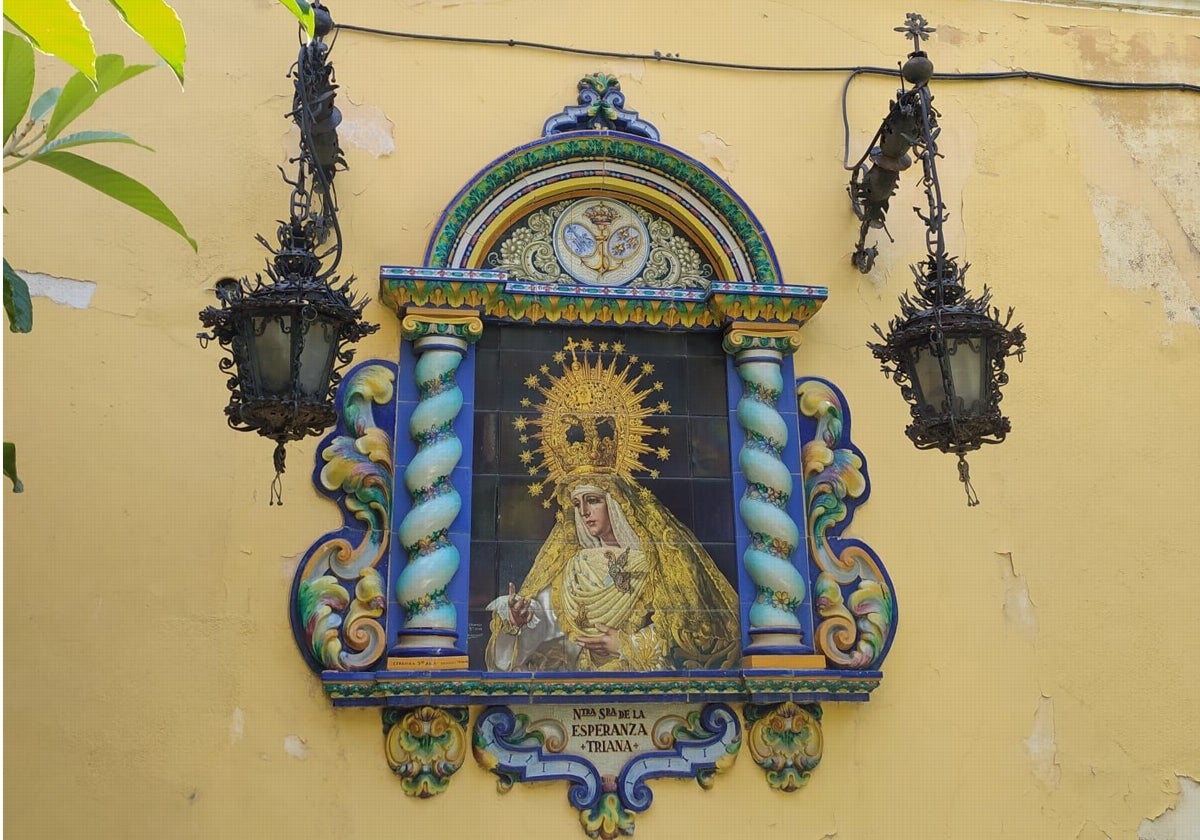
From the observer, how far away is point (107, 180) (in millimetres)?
3420

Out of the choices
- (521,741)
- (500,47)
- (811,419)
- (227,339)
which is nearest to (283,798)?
(521,741)

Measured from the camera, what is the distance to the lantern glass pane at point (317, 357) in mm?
3479

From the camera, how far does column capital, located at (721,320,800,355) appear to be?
482 centimetres

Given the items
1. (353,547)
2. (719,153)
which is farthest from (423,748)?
(719,153)

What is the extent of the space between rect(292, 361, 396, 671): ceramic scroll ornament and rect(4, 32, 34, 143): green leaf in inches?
60.2

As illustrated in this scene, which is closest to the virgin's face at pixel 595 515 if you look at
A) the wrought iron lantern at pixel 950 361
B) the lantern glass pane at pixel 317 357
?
the wrought iron lantern at pixel 950 361

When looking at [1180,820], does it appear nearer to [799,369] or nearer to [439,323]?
[799,369]

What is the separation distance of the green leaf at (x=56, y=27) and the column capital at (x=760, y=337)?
3.32m

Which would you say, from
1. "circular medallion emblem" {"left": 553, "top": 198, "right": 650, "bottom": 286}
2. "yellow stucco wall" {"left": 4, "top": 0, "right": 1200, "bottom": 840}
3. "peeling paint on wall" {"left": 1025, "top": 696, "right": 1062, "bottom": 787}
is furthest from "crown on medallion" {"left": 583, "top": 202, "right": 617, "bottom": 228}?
"peeling paint on wall" {"left": 1025, "top": 696, "right": 1062, "bottom": 787}

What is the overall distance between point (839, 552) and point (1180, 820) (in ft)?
5.20

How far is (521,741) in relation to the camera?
14.3ft

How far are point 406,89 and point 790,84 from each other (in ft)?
5.22

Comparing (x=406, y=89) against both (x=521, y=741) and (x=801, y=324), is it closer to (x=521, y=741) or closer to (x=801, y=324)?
(x=801, y=324)

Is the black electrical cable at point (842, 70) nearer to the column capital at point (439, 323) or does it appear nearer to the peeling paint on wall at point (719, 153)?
the peeling paint on wall at point (719, 153)
